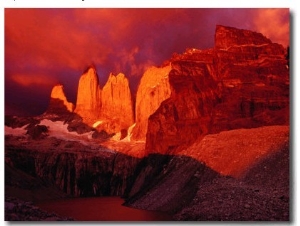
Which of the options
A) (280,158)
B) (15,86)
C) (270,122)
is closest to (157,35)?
(15,86)

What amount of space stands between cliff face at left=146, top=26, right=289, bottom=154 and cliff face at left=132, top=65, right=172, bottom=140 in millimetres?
4861

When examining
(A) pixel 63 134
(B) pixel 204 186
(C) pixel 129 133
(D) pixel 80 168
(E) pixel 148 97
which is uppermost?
(E) pixel 148 97

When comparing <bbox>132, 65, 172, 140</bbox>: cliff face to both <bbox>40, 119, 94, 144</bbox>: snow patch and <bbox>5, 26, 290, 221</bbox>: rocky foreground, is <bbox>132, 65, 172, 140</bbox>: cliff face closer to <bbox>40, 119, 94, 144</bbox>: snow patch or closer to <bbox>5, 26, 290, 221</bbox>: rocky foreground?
<bbox>5, 26, 290, 221</bbox>: rocky foreground

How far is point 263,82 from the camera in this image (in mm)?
23938

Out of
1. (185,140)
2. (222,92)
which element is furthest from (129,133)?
(222,92)

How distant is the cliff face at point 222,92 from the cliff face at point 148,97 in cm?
486

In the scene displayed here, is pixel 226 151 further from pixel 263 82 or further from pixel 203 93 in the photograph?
pixel 203 93

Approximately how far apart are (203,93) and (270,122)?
18.5 feet

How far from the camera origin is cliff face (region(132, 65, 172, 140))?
114 feet

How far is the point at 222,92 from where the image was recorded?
84.5ft

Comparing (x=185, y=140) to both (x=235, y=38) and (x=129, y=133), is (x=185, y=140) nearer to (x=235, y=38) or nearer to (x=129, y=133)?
(x=235, y=38)

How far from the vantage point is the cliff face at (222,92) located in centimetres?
2270

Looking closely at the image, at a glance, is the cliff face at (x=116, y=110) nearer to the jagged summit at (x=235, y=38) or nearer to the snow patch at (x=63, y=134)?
the snow patch at (x=63, y=134)

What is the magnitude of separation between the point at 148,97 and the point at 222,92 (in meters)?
12.4
